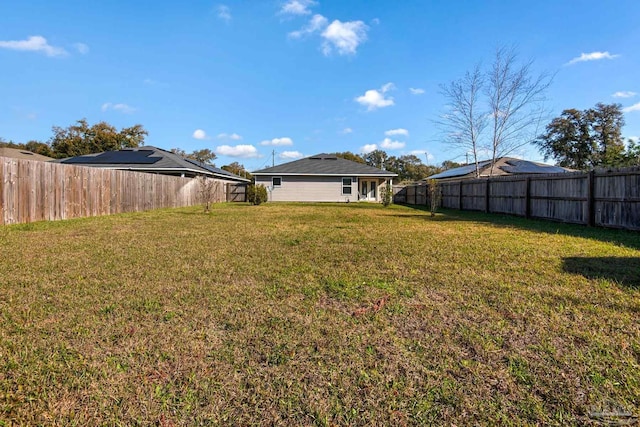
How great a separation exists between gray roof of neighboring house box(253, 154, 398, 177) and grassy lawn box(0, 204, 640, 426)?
73.0 feet

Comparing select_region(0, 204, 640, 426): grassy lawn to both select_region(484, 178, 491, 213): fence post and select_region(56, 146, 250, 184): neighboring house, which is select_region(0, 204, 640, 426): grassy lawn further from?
select_region(56, 146, 250, 184): neighboring house

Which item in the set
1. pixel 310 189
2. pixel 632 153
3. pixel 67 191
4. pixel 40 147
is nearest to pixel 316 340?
pixel 67 191

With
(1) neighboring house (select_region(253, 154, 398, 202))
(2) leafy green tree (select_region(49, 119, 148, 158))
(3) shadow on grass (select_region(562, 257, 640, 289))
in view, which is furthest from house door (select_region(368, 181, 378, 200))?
(2) leafy green tree (select_region(49, 119, 148, 158))

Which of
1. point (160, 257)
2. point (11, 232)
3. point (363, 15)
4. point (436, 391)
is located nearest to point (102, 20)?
point (11, 232)

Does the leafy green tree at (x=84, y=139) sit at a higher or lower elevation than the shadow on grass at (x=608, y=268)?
higher

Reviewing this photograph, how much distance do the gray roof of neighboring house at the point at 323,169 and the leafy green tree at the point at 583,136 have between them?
22535 mm

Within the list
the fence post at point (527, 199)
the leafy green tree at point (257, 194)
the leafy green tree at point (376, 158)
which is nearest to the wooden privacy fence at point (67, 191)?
the leafy green tree at point (257, 194)

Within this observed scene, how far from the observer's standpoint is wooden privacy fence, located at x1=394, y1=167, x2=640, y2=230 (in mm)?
8062

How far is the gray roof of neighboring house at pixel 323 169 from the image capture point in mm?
26844

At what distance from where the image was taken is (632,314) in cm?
280

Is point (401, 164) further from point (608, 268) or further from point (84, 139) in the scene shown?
point (608, 268)

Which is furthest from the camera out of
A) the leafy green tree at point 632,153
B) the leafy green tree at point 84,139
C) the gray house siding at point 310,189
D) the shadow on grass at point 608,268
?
the leafy green tree at point 84,139

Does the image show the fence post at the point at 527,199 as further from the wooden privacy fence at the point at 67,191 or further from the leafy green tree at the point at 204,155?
the leafy green tree at the point at 204,155

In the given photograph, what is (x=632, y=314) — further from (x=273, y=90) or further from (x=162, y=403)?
(x=273, y=90)
